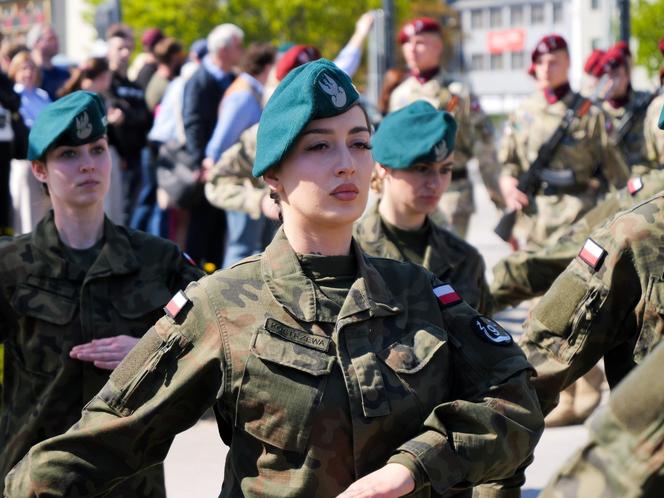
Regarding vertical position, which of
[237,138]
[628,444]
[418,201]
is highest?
[628,444]

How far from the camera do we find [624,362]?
3.86 m

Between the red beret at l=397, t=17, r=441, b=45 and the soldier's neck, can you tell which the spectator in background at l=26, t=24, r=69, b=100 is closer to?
the red beret at l=397, t=17, r=441, b=45

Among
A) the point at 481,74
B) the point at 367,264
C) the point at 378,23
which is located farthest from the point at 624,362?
the point at 481,74

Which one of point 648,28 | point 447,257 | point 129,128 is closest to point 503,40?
point 648,28

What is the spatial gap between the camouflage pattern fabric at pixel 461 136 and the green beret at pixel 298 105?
5.77m

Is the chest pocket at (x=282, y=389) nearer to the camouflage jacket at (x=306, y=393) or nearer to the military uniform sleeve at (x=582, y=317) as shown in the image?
the camouflage jacket at (x=306, y=393)

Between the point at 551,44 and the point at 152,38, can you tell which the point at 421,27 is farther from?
the point at 152,38

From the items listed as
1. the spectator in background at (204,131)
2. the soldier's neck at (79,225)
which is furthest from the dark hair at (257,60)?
the soldier's neck at (79,225)

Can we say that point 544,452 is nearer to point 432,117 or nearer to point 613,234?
point 432,117

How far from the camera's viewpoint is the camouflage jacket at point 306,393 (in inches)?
117

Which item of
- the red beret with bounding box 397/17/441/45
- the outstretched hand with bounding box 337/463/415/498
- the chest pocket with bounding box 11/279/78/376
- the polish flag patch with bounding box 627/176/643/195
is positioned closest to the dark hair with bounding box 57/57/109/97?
the red beret with bounding box 397/17/441/45

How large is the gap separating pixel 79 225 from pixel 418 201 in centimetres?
147

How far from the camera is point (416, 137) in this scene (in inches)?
214

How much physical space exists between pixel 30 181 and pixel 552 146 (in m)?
3.96
